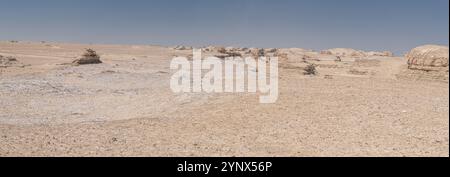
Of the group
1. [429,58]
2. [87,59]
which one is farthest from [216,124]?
[87,59]

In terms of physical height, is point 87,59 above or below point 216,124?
above

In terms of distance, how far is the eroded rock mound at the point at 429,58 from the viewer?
83.8 ft

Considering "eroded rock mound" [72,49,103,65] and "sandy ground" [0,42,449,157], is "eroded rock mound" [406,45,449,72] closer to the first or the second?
"sandy ground" [0,42,449,157]

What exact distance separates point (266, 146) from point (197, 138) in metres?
1.56

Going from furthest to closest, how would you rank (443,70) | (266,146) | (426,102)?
(443,70), (426,102), (266,146)

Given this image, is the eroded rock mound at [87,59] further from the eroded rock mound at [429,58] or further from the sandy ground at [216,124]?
the eroded rock mound at [429,58]

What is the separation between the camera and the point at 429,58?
26.1 metres

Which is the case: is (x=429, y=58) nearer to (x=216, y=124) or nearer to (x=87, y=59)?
(x=216, y=124)

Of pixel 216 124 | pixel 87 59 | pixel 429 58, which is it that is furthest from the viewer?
pixel 87 59

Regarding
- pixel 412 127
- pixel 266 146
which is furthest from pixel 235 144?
pixel 412 127
